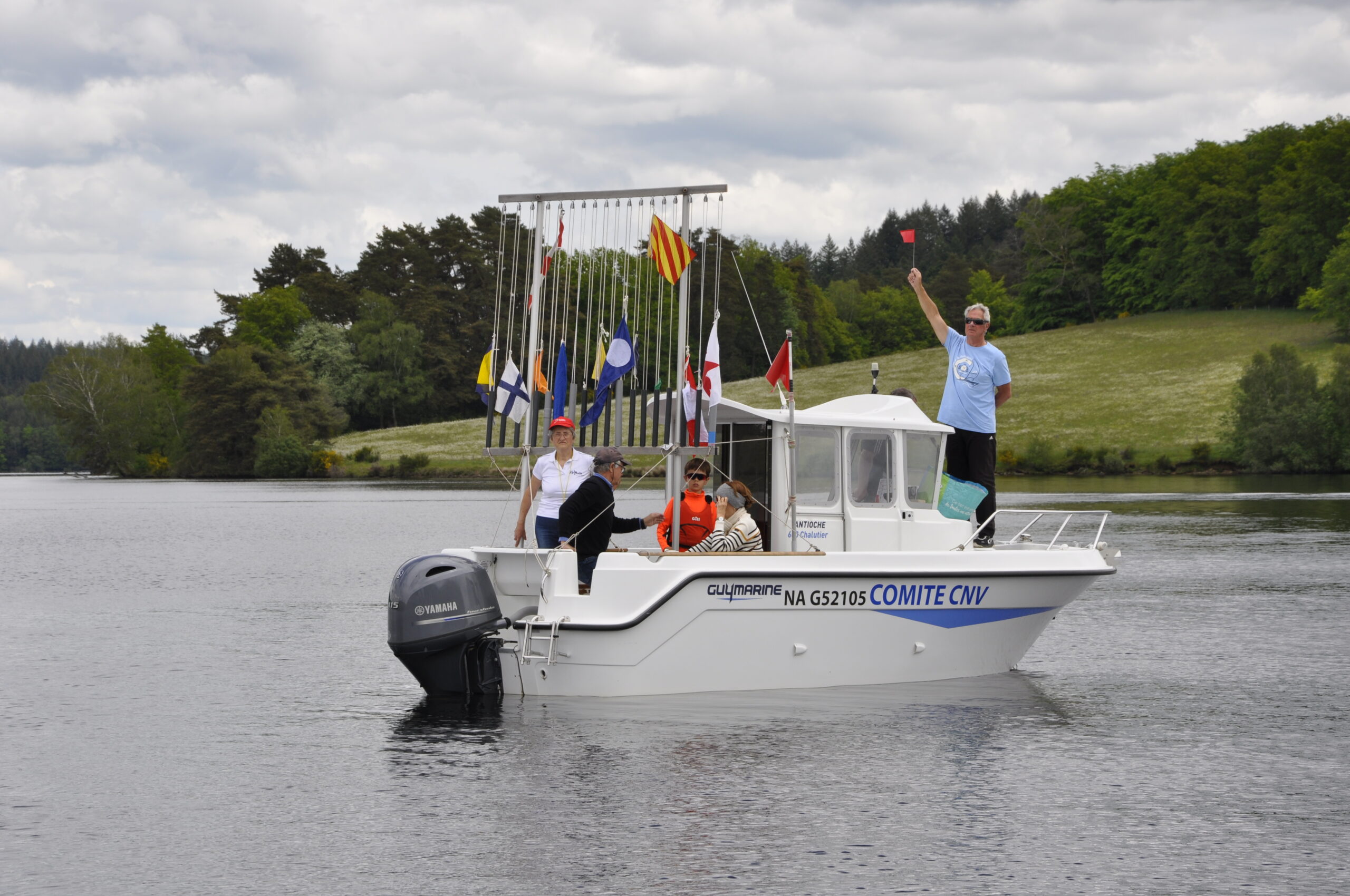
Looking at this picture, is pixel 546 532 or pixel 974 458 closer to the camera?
pixel 546 532

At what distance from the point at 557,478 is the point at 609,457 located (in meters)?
0.81

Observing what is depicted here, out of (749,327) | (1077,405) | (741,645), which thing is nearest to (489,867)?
(741,645)

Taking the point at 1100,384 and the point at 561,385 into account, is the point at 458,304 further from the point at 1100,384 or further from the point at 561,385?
the point at 561,385

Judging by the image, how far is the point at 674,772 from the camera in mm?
9711

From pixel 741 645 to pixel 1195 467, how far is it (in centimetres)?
5869

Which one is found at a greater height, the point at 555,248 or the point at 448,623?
the point at 555,248

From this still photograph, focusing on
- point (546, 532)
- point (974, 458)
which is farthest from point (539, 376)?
point (974, 458)

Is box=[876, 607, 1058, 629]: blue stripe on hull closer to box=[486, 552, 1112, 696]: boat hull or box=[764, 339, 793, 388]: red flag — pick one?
box=[486, 552, 1112, 696]: boat hull

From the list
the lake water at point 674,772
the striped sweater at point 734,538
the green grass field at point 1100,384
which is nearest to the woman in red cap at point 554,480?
the striped sweater at point 734,538

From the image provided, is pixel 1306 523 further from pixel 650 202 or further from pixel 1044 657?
pixel 650 202

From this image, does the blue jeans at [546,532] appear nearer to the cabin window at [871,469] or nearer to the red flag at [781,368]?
the red flag at [781,368]

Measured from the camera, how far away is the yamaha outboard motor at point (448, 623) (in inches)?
442

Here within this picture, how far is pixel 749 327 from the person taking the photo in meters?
101

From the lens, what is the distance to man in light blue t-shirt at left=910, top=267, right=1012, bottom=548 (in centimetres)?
1226
